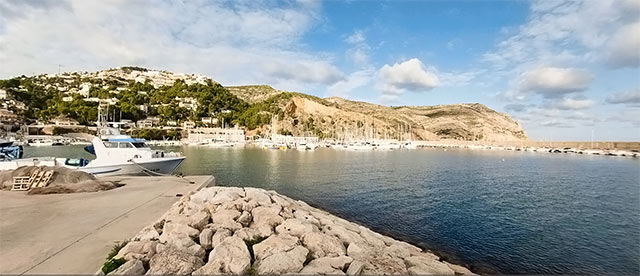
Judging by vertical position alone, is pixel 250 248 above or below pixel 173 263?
below

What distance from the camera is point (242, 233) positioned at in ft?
25.8

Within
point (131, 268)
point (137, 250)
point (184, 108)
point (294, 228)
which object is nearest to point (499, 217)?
point (294, 228)

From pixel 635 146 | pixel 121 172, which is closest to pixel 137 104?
pixel 121 172

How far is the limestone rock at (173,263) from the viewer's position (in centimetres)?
584

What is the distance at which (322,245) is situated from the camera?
7562mm

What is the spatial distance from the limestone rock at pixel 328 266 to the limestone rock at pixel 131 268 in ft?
9.41

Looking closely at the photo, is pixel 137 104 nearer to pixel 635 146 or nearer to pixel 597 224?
pixel 597 224

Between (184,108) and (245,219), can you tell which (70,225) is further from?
(184,108)

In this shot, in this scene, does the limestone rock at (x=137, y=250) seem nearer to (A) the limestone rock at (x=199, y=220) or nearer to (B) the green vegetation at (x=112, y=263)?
(B) the green vegetation at (x=112, y=263)

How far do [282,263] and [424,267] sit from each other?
337 cm

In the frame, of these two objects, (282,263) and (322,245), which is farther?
(322,245)

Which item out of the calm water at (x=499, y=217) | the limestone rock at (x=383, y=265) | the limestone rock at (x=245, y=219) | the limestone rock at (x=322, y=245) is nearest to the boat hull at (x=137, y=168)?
the calm water at (x=499, y=217)

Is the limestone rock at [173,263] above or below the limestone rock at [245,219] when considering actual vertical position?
below

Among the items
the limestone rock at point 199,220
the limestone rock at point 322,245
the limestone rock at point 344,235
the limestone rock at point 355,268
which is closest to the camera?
the limestone rock at point 355,268
